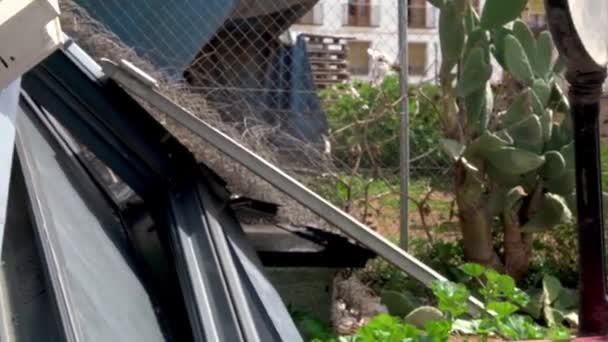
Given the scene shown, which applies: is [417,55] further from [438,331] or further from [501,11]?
[438,331]

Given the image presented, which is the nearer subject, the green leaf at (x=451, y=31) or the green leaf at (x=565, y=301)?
the green leaf at (x=565, y=301)

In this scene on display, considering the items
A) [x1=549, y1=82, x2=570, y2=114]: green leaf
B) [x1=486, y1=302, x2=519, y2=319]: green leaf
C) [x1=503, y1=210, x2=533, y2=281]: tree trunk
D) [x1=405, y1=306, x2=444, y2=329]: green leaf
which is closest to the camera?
[x1=486, y1=302, x2=519, y2=319]: green leaf

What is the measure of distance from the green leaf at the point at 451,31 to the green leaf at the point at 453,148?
493 millimetres

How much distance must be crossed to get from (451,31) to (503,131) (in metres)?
0.63

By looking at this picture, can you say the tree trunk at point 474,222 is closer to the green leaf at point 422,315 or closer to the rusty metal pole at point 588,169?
the green leaf at point 422,315

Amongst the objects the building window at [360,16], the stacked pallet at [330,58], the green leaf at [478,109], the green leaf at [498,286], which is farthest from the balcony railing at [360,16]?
the green leaf at [498,286]

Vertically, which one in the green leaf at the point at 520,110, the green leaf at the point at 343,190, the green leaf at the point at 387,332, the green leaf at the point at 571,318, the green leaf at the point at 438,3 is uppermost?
the green leaf at the point at 438,3

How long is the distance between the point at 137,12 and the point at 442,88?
1.80m

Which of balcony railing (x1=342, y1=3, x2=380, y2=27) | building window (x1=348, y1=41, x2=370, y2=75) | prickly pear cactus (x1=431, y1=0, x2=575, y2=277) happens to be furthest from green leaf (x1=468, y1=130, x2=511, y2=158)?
building window (x1=348, y1=41, x2=370, y2=75)

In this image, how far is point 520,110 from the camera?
6.11 metres

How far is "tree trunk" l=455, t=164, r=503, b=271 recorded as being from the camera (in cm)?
621

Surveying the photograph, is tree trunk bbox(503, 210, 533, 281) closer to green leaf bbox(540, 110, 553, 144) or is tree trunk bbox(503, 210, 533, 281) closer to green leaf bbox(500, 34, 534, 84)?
green leaf bbox(540, 110, 553, 144)

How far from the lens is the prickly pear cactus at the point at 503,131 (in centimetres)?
597

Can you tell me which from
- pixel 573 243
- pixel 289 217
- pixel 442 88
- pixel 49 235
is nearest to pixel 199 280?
pixel 49 235
